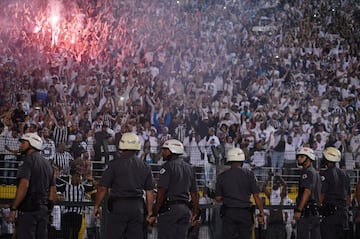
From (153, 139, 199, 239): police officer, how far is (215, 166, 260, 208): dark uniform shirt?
0.85 metres

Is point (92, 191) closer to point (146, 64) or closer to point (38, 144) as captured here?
point (38, 144)

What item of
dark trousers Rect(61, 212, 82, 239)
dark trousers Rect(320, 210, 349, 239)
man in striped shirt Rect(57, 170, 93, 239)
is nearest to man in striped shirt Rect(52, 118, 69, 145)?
man in striped shirt Rect(57, 170, 93, 239)

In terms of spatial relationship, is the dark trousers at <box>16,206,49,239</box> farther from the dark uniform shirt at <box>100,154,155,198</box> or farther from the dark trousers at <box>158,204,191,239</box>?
the dark trousers at <box>158,204,191,239</box>

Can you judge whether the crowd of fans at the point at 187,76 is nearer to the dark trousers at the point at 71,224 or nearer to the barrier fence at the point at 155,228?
the barrier fence at the point at 155,228

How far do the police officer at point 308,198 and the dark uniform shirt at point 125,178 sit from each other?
2.78 m

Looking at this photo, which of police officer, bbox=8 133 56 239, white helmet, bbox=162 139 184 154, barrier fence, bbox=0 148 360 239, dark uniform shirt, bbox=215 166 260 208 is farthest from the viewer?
barrier fence, bbox=0 148 360 239

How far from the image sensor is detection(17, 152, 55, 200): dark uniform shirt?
381 inches

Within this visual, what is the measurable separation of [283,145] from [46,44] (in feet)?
23.2

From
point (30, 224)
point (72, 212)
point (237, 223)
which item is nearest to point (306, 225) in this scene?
point (237, 223)

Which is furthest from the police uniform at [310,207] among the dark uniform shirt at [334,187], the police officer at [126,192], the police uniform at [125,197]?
the police uniform at [125,197]

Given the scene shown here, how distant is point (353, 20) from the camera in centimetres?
2639

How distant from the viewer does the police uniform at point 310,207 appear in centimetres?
1160

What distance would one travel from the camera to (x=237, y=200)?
11.2m

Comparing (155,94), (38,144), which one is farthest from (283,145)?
(38,144)
